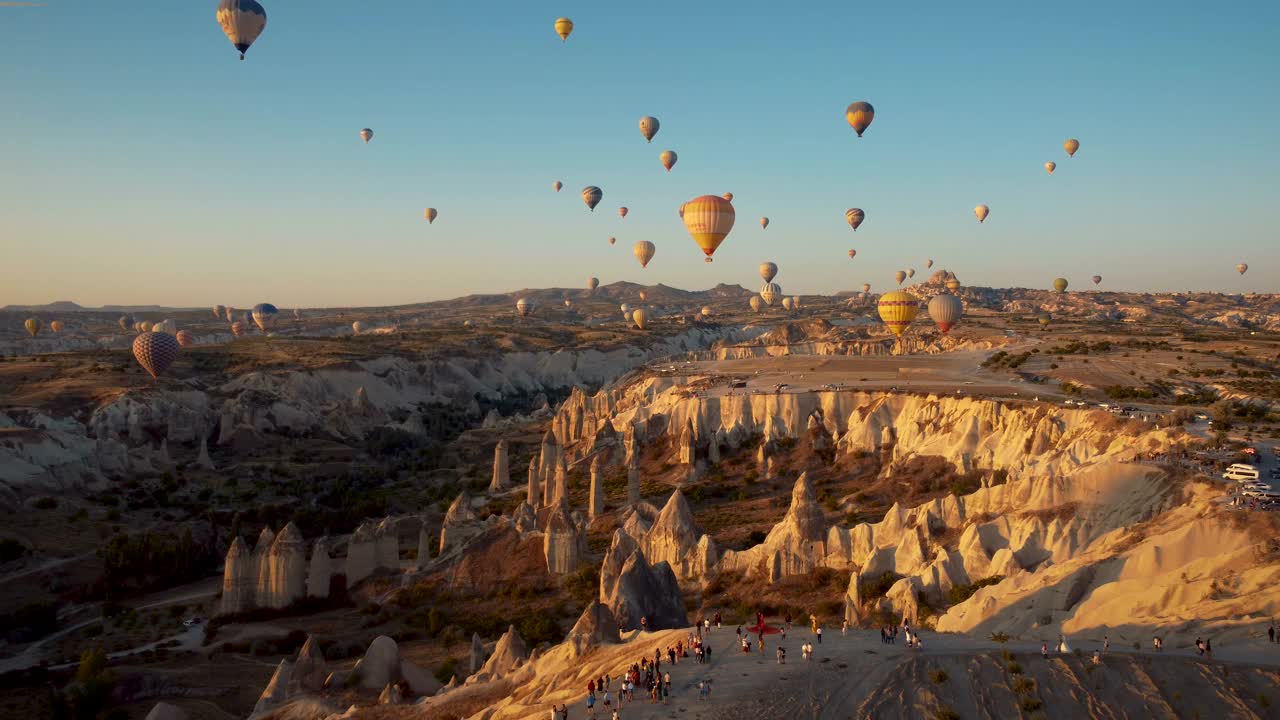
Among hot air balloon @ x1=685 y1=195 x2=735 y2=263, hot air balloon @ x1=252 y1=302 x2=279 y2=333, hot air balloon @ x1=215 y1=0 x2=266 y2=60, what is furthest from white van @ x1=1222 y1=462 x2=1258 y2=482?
hot air balloon @ x1=252 y1=302 x2=279 y2=333

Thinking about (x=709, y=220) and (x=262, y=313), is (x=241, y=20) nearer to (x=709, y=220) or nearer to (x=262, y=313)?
(x=709, y=220)

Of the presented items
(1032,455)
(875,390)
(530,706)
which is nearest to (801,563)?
(1032,455)

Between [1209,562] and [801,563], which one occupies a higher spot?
[1209,562]

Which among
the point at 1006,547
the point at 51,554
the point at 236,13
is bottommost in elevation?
the point at 51,554

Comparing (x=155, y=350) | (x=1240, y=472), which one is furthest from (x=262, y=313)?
(x=1240, y=472)

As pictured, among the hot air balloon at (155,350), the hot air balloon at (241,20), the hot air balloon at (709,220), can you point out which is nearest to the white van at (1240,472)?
the hot air balloon at (709,220)

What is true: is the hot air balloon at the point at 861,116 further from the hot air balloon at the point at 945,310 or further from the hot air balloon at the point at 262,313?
the hot air balloon at the point at 262,313

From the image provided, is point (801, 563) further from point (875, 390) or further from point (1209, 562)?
point (875, 390)
